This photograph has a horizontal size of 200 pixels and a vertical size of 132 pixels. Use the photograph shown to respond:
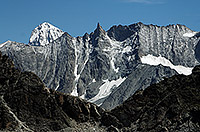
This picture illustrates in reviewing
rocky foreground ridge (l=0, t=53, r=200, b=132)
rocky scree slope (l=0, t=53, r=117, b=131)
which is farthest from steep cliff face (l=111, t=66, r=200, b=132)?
rocky scree slope (l=0, t=53, r=117, b=131)

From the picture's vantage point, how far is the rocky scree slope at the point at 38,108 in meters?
53.8

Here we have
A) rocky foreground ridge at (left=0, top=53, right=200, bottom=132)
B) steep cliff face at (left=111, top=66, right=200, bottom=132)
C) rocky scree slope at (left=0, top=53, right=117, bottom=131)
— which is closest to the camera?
steep cliff face at (left=111, top=66, right=200, bottom=132)

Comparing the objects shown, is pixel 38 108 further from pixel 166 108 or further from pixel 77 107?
pixel 166 108

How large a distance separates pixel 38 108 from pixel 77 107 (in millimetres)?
4637

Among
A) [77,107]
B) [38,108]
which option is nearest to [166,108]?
[77,107]

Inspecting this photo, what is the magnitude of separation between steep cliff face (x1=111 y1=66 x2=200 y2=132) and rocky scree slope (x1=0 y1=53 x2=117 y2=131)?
3.60 m

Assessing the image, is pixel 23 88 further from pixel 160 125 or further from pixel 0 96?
pixel 160 125

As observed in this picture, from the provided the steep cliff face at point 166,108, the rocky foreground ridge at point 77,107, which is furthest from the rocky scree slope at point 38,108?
the steep cliff face at point 166,108

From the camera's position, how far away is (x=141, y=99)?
56219 millimetres

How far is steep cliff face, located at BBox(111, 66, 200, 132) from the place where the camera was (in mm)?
47956

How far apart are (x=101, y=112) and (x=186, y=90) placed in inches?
416

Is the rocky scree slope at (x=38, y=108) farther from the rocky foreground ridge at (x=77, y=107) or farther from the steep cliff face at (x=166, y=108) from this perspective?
→ the steep cliff face at (x=166, y=108)

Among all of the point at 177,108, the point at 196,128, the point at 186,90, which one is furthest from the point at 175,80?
the point at 196,128

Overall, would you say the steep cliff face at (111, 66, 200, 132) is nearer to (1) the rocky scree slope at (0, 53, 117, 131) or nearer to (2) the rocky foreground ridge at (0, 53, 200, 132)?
(2) the rocky foreground ridge at (0, 53, 200, 132)
